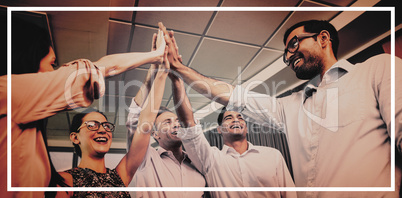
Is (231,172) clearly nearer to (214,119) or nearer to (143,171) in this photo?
(214,119)

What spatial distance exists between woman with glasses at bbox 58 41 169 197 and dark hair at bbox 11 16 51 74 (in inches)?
19.2

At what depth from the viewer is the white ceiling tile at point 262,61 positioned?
1.99 meters

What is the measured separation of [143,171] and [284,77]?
132 cm

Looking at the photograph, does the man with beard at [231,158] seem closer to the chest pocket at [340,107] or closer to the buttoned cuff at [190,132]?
the buttoned cuff at [190,132]

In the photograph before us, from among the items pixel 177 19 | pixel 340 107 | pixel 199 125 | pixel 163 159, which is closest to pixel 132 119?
pixel 163 159

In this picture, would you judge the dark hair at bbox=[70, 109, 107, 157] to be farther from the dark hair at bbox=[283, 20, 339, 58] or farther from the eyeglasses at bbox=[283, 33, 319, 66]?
the dark hair at bbox=[283, 20, 339, 58]

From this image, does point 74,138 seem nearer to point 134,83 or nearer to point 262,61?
point 134,83

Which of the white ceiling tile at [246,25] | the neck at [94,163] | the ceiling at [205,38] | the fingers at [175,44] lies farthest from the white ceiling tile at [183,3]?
the neck at [94,163]

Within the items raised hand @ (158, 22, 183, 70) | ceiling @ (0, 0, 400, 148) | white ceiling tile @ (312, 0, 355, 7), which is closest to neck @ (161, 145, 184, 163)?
ceiling @ (0, 0, 400, 148)

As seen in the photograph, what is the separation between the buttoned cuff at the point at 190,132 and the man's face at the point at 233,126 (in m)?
0.18

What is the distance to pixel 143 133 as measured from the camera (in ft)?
5.45

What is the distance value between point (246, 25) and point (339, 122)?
1.02 m

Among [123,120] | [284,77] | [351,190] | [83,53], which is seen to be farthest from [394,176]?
[83,53]

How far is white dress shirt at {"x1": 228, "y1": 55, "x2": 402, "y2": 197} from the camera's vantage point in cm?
162
